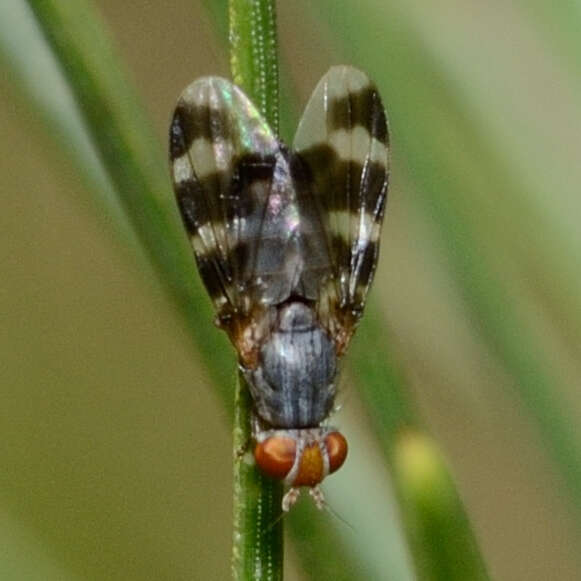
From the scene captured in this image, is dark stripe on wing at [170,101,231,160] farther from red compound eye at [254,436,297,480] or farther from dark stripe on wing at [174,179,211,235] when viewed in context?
red compound eye at [254,436,297,480]

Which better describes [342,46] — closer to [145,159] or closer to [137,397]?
[145,159]

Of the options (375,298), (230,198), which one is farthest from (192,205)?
(375,298)

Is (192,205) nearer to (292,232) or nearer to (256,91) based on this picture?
A: (292,232)

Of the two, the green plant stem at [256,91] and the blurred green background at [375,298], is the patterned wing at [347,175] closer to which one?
the blurred green background at [375,298]

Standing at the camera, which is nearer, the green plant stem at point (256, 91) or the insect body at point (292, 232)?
the green plant stem at point (256, 91)

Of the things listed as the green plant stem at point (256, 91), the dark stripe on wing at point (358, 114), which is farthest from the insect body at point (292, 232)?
the green plant stem at point (256, 91)

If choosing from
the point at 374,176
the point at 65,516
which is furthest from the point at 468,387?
the point at 65,516
